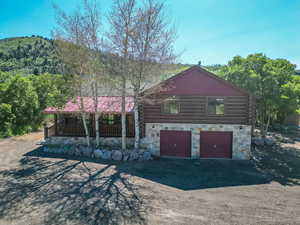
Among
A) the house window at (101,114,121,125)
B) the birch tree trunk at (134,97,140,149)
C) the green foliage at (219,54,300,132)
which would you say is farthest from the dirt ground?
the green foliage at (219,54,300,132)

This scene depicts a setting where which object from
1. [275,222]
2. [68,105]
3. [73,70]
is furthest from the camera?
[68,105]

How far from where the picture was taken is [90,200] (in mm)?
6398

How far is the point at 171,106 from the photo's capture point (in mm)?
11836

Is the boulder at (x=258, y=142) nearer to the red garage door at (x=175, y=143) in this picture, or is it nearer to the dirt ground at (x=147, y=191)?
the dirt ground at (x=147, y=191)

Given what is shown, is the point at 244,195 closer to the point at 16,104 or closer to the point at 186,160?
the point at 186,160

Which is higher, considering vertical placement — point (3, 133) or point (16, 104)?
point (16, 104)

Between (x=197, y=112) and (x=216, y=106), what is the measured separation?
4.31 ft

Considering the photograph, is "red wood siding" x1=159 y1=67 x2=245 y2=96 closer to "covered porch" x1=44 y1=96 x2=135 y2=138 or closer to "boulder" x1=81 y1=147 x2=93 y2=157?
"covered porch" x1=44 y1=96 x2=135 y2=138

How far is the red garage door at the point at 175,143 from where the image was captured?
11758 mm

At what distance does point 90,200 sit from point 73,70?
314 inches

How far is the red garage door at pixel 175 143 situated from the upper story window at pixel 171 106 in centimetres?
129

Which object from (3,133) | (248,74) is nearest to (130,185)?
(248,74)

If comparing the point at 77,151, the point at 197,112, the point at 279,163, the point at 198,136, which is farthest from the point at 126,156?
the point at 279,163

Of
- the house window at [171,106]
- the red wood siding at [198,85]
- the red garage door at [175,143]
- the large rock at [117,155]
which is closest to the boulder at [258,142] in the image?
the red wood siding at [198,85]
